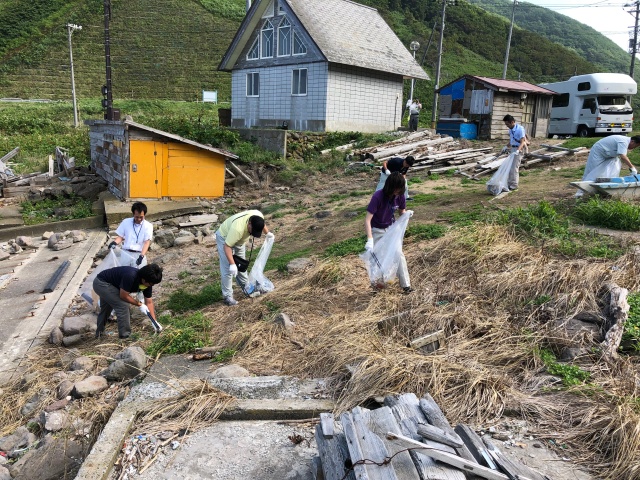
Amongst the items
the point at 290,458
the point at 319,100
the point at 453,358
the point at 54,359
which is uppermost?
the point at 319,100

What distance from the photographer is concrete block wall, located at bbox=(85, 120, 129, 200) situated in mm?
13383

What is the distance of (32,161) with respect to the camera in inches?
825

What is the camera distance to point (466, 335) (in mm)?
5016

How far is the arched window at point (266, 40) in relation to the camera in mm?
21391

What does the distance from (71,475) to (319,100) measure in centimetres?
1750

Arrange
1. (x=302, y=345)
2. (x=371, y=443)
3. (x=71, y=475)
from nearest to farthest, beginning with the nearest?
(x=371, y=443)
(x=71, y=475)
(x=302, y=345)

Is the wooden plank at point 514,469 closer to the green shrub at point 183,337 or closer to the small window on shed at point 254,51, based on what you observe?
the green shrub at point 183,337

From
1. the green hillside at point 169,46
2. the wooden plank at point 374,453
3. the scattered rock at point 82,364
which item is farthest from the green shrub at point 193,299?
the green hillside at point 169,46

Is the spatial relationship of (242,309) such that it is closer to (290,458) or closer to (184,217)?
(290,458)

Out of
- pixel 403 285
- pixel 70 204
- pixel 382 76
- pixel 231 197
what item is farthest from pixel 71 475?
pixel 382 76

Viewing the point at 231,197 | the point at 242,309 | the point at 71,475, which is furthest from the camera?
the point at 231,197

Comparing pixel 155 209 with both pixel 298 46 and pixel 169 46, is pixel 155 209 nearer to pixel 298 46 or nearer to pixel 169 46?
pixel 298 46

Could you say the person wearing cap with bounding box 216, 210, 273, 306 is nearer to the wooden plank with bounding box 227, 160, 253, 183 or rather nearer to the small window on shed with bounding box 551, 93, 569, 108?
the wooden plank with bounding box 227, 160, 253, 183

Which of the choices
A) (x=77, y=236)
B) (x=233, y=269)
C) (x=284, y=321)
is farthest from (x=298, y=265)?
(x=77, y=236)
